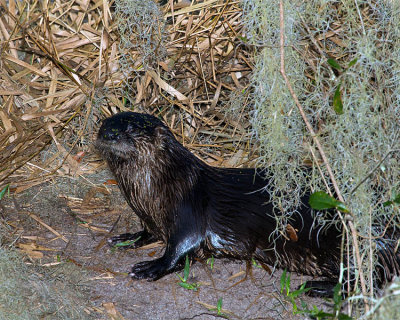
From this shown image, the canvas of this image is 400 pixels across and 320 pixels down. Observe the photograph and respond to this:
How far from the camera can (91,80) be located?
11.1ft

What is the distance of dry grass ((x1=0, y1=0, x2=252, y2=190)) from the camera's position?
3307mm

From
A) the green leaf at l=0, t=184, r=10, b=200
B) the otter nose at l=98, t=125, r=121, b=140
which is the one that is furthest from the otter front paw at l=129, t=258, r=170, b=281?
the green leaf at l=0, t=184, r=10, b=200

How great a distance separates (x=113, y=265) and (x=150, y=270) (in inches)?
8.2

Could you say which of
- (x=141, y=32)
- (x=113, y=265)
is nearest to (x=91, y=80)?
(x=141, y=32)

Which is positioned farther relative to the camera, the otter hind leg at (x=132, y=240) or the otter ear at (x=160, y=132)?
the otter hind leg at (x=132, y=240)

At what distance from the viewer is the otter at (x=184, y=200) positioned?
8.67 ft

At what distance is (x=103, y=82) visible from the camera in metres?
3.34

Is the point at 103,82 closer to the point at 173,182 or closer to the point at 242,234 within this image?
the point at 173,182

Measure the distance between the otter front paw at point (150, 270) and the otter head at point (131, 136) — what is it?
0.50m

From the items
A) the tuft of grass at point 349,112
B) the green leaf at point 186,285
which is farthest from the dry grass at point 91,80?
the tuft of grass at point 349,112

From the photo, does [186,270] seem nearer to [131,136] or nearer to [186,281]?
[186,281]

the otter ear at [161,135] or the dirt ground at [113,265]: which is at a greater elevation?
the otter ear at [161,135]

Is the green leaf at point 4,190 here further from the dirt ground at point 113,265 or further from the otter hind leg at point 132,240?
the otter hind leg at point 132,240

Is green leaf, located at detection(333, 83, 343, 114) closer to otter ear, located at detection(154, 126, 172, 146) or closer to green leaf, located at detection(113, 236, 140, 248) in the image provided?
otter ear, located at detection(154, 126, 172, 146)
